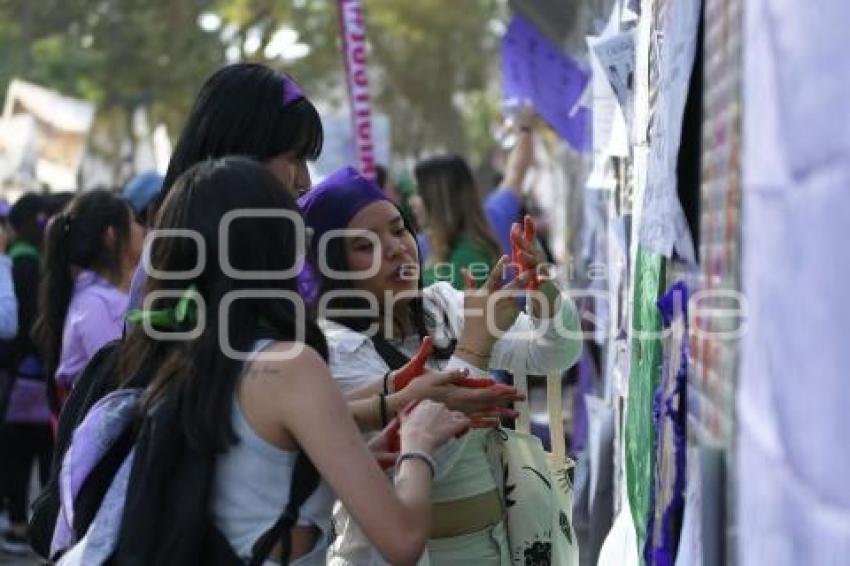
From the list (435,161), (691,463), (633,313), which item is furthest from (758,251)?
(435,161)

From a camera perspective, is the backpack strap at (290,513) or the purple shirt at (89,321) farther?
the purple shirt at (89,321)

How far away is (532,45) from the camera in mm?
9594

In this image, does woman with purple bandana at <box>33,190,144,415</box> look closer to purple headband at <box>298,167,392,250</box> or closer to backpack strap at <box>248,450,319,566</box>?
purple headband at <box>298,167,392,250</box>

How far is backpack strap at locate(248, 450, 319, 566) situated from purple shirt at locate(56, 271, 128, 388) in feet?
11.9

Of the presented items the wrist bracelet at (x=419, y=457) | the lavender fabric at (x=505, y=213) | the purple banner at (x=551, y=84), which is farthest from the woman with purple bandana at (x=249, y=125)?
the lavender fabric at (x=505, y=213)

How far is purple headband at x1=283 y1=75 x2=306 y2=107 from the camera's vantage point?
3.94 m

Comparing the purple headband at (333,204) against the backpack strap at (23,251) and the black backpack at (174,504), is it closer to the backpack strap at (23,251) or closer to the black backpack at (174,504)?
the black backpack at (174,504)

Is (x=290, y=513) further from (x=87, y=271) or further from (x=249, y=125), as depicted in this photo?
(x=87, y=271)

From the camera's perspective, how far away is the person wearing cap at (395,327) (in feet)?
12.7

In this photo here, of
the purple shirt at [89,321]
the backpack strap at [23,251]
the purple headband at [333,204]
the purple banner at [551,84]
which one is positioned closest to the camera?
the purple headband at [333,204]

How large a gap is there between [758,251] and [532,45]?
705 cm

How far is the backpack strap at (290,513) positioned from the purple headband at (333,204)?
93 cm

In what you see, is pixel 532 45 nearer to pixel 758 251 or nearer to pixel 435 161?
pixel 435 161

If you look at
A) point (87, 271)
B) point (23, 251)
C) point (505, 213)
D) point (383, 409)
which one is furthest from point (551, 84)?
point (383, 409)
